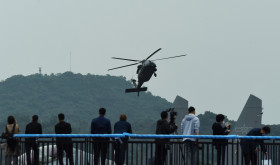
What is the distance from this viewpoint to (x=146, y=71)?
183ft

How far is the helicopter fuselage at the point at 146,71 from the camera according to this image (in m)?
55.6

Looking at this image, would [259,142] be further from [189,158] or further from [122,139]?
[122,139]

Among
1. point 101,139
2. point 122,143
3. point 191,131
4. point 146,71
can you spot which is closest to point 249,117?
point 146,71

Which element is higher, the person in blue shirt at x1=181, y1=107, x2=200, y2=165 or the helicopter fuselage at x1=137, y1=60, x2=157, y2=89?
the helicopter fuselage at x1=137, y1=60, x2=157, y2=89

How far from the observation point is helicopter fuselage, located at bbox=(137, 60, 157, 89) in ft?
182

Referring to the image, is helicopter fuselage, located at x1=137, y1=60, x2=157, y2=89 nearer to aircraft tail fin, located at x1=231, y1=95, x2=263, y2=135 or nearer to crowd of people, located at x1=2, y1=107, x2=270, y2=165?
aircraft tail fin, located at x1=231, y1=95, x2=263, y2=135

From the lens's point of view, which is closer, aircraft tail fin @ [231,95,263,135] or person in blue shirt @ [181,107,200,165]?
person in blue shirt @ [181,107,200,165]

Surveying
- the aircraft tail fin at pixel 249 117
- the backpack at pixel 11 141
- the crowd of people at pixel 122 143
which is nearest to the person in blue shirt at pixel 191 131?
the crowd of people at pixel 122 143

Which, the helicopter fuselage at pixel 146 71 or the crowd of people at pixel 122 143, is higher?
the helicopter fuselage at pixel 146 71

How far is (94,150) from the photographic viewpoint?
16.2 m

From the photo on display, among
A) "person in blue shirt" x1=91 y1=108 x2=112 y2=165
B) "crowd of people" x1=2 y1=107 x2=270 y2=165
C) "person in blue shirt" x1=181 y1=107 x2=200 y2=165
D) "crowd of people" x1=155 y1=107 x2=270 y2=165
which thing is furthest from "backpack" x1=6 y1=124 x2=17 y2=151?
"person in blue shirt" x1=181 y1=107 x2=200 y2=165

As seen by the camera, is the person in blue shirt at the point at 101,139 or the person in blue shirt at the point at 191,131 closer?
the person in blue shirt at the point at 101,139

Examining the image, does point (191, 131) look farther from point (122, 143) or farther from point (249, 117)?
point (249, 117)

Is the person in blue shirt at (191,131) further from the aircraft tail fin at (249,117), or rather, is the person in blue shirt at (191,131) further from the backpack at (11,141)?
the aircraft tail fin at (249,117)
